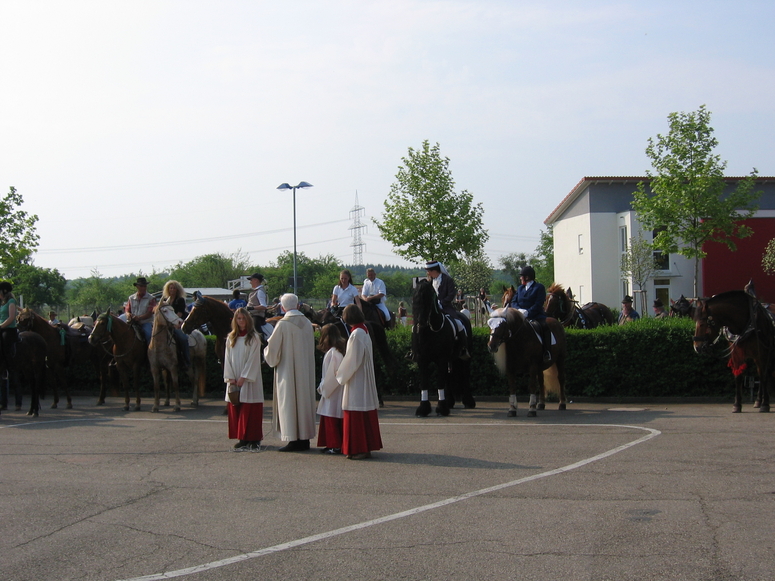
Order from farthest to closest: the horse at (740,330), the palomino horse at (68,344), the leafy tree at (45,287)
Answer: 1. the leafy tree at (45,287)
2. the palomino horse at (68,344)
3. the horse at (740,330)

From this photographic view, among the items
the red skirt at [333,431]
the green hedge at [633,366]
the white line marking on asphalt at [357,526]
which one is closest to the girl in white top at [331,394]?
the red skirt at [333,431]

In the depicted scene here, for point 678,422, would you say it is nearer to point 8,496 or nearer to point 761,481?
point 761,481

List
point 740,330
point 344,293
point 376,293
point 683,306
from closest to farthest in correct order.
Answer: point 740,330, point 683,306, point 344,293, point 376,293

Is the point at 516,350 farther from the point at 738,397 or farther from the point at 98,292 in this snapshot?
the point at 98,292

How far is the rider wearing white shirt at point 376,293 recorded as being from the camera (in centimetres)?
1689

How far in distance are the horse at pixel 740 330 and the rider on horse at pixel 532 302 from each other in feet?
8.46

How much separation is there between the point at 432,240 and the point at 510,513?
32145mm

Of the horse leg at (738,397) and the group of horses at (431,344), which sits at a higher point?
the group of horses at (431,344)

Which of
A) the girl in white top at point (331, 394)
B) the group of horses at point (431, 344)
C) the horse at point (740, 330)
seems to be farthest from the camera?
the group of horses at point (431, 344)

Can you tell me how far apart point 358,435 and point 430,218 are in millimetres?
29355

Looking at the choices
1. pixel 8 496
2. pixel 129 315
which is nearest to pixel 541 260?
pixel 129 315

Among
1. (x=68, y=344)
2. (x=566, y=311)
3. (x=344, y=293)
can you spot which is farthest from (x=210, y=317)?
(x=566, y=311)

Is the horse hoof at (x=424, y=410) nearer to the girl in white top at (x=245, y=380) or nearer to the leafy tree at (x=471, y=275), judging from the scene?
the girl in white top at (x=245, y=380)

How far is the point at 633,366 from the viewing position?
650 inches
